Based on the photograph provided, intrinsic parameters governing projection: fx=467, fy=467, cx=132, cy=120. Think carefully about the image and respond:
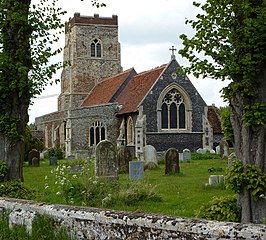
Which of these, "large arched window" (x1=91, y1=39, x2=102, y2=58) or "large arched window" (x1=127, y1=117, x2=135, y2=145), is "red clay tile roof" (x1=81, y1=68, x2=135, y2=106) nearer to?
"large arched window" (x1=91, y1=39, x2=102, y2=58)

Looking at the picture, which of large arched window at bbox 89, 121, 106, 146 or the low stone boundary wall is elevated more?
large arched window at bbox 89, 121, 106, 146

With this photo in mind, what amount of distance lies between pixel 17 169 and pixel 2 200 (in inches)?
189

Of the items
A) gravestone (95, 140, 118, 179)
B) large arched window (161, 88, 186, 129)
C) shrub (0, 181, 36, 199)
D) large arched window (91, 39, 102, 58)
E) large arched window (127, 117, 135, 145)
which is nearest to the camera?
shrub (0, 181, 36, 199)

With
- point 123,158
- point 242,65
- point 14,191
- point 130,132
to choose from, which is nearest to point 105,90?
point 130,132

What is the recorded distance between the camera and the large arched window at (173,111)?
34.1 m

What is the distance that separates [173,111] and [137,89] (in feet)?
12.2

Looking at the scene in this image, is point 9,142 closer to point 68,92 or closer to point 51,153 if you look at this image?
point 51,153

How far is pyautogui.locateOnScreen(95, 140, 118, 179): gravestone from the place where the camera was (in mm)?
14711

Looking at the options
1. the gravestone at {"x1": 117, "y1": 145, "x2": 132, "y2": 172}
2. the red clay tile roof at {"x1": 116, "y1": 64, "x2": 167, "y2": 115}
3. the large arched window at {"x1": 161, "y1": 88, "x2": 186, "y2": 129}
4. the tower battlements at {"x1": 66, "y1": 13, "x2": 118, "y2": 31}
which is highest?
the tower battlements at {"x1": 66, "y1": 13, "x2": 118, "y2": 31}

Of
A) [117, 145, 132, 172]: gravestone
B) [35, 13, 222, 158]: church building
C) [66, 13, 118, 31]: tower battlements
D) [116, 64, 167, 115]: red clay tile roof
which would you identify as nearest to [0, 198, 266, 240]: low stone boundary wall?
[117, 145, 132, 172]: gravestone

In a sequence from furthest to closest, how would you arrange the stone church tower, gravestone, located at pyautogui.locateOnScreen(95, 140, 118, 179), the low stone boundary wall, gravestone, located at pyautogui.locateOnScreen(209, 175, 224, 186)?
the stone church tower < gravestone, located at pyautogui.locateOnScreen(95, 140, 118, 179) < gravestone, located at pyautogui.locateOnScreen(209, 175, 224, 186) < the low stone boundary wall

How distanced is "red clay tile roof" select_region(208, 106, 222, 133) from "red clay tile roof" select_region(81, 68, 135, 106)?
7828mm

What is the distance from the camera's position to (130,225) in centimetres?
448

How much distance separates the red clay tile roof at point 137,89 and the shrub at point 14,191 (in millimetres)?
23390
